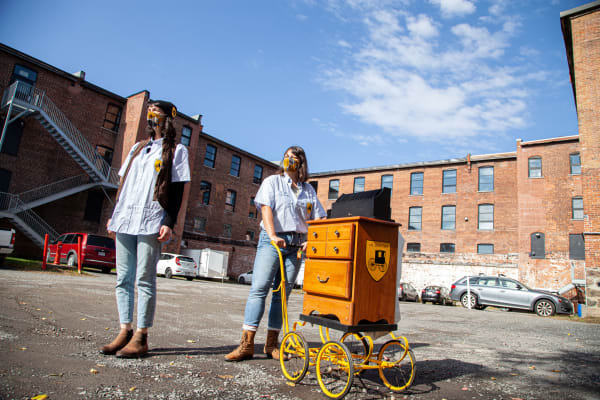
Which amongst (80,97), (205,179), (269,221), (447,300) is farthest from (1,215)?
(447,300)

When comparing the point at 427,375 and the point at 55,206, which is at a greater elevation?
the point at 55,206

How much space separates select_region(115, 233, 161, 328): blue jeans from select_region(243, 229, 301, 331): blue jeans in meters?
0.87

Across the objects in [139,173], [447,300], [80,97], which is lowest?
[447,300]

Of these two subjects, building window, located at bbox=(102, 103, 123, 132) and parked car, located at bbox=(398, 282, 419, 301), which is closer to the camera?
parked car, located at bbox=(398, 282, 419, 301)

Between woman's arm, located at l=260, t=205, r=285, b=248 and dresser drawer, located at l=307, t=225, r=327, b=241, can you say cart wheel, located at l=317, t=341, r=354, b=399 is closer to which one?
dresser drawer, located at l=307, t=225, r=327, b=241

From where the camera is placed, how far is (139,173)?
11.5 ft

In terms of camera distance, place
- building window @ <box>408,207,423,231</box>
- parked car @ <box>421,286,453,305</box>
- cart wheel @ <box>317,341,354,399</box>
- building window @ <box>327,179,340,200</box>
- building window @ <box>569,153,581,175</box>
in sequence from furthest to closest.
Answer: building window @ <box>327,179,340,200</box> → building window @ <box>408,207,423,231</box> → building window @ <box>569,153,581,175</box> → parked car @ <box>421,286,453,305</box> → cart wheel @ <box>317,341,354,399</box>

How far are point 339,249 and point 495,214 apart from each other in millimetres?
32858

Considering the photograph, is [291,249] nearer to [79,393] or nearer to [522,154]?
[79,393]

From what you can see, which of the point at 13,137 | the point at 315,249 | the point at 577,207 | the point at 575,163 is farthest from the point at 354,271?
the point at 575,163

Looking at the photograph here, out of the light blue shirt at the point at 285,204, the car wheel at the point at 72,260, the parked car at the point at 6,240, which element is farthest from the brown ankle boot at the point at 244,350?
the car wheel at the point at 72,260

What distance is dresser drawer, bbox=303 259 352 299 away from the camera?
110 inches

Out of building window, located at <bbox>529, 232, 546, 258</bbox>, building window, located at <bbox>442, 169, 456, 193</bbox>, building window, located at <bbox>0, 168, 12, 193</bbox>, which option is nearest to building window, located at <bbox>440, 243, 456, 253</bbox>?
building window, located at <bbox>442, 169, 456, 193</bbox>

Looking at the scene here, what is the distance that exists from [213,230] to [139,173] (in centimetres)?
3066
